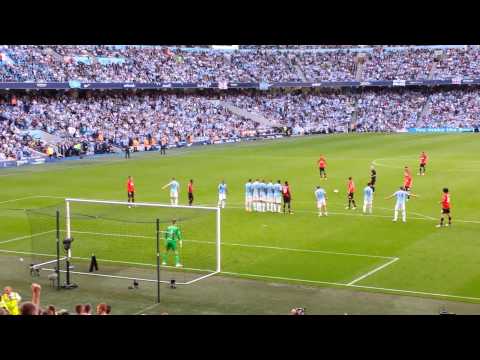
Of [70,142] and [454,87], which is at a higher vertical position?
[454,87]

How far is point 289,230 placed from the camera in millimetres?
26375

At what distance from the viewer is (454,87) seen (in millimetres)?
92312

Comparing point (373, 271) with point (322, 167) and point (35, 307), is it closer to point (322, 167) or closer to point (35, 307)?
point (35, 307)

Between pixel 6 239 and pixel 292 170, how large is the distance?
23582 mm

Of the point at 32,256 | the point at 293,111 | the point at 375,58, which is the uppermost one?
the point at 375,58

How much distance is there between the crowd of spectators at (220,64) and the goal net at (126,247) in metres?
40.3

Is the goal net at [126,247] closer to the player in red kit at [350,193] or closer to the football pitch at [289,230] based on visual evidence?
the football pitch at [289,230]

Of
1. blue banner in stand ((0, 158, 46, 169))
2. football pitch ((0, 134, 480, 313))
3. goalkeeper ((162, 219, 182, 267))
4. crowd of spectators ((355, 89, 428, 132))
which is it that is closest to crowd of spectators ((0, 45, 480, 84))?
crowd of spectators ((355, 89, 428, 132))

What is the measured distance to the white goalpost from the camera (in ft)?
67.4

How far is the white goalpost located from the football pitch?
8cm

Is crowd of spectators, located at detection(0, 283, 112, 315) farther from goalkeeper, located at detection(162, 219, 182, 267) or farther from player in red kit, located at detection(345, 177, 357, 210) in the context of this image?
player in red kit, located at detection(345, 177, 357, 210)

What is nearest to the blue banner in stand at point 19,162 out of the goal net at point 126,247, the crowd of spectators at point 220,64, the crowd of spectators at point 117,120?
the crowd of spectators at point 117,120
